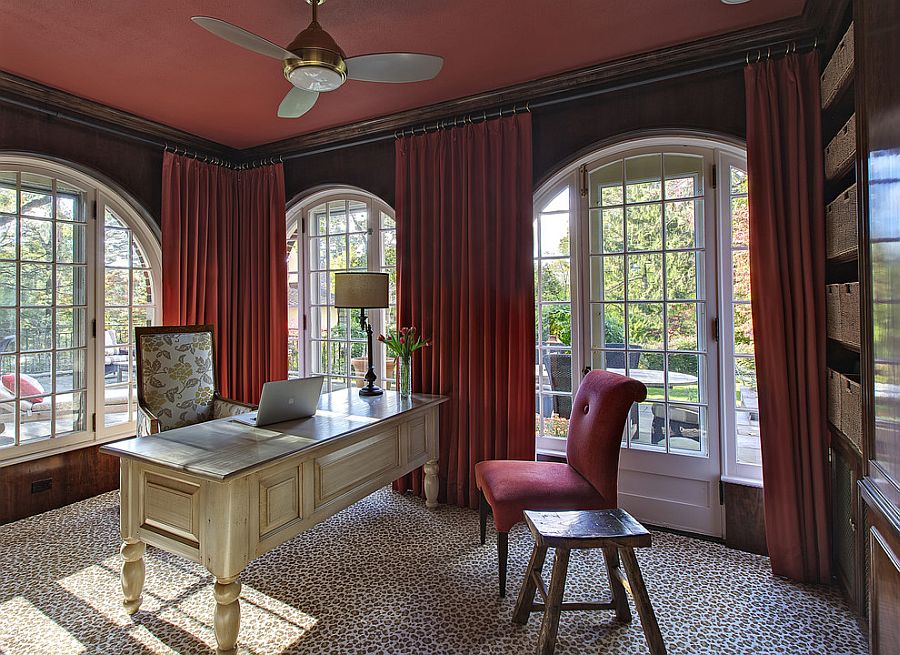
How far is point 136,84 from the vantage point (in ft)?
9.92

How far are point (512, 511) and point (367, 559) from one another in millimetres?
920

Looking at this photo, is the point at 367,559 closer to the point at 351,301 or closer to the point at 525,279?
the point at 351,301

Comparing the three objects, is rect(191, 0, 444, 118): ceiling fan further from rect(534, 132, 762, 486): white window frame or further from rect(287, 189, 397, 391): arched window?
rect(287, 189, 397, 391): arched window

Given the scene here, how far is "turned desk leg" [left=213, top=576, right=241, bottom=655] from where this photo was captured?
1.77 metres

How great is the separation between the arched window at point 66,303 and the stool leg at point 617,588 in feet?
11.5

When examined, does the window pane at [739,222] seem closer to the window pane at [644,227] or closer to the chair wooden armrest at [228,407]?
the window pane at [644,227]

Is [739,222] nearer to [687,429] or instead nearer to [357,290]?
[687,429]

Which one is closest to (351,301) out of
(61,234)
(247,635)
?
(247,635)

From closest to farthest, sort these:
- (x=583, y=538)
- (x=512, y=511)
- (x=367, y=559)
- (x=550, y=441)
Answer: (x=583, y=538)
(x=512, y=511)
(x=367, y=559)
(x=550, y=441)

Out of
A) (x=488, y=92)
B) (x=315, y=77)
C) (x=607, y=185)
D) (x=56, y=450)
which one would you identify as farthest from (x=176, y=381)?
(x=607, y=185)

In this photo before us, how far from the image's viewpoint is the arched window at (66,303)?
311 centimetres

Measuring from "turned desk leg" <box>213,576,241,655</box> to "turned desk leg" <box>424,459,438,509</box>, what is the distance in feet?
5.21

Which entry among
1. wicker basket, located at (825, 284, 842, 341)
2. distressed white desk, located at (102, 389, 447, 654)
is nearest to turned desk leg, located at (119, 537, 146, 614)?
distressed white desk, located at (102, 389, 447, 654)

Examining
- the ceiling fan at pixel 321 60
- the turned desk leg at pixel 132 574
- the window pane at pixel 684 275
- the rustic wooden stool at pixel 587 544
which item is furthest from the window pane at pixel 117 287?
the window pane at pixel 684 275
